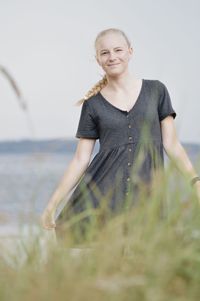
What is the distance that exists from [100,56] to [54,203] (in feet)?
2.18

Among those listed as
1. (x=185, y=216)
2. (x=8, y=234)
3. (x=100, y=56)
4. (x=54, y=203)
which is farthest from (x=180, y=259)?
(x=100, y=56)

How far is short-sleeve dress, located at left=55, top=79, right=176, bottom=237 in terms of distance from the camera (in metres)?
3.24

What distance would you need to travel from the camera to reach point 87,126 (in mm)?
3420

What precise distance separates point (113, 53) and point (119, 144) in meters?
0.39

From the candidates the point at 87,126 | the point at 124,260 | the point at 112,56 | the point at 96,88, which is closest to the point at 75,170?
the point at 87,126

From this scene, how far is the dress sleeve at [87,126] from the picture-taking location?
3416 millimetres

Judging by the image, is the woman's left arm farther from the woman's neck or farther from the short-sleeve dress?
the woman's neck

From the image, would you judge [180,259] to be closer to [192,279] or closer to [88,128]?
[192,279]

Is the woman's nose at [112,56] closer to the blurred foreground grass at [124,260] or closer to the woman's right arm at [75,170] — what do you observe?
the woman's right arm at [75,170]

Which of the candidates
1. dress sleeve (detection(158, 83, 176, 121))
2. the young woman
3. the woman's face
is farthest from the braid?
dress sleeve (detection(158, 83, 176, 121))

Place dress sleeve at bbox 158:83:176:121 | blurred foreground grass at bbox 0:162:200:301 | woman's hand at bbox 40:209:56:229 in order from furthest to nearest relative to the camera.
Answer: dress sleeve at bbox 158:83:176:121, woman's hand at bbox 40:209:56:229, blurred foreground grass at bbox 0:162:200:301

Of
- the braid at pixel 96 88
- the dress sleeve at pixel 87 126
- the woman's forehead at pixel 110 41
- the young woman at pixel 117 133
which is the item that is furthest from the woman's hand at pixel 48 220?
the woman's forehead at pixel 110 41

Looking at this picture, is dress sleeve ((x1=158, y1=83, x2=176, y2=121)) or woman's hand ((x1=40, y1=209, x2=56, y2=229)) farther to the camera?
dress sleeve ((x1=158, y1=83, x2=176, y2=121))

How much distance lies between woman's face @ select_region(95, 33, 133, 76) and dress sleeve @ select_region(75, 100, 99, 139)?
229 mm
